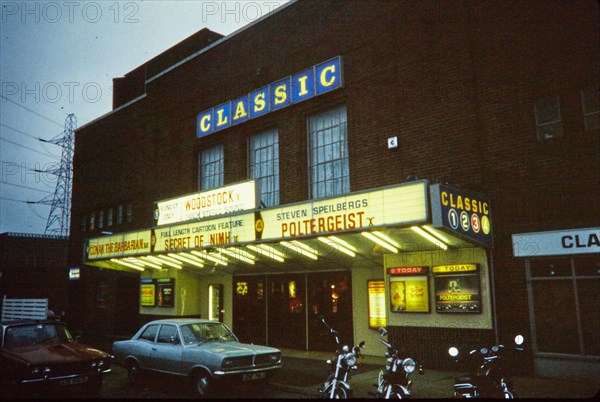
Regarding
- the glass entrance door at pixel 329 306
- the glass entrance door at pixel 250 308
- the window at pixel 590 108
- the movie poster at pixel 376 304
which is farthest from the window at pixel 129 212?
the window at pixel 590 108

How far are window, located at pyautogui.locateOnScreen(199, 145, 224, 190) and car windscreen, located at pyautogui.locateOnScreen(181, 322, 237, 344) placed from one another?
849 centimetres

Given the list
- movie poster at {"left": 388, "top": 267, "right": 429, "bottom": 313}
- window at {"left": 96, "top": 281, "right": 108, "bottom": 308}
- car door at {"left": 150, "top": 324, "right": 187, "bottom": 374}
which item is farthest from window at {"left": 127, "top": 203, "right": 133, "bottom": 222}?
movie poster at {"left": 388, "top": 267, "right": 429, "bottom": 313}

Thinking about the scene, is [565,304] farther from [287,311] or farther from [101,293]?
[101,293]

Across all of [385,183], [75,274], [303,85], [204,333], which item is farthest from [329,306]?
[75,274]

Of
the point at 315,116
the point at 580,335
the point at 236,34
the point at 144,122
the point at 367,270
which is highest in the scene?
the point at 236,34

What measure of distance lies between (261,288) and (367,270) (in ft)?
14.9

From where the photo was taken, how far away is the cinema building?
10156 millimetres

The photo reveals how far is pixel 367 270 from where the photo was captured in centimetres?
1405

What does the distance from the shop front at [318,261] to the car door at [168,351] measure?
130 inches

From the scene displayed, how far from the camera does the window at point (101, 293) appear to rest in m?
23.0

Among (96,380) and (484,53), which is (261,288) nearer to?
(96,380)

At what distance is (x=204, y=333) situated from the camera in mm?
10367

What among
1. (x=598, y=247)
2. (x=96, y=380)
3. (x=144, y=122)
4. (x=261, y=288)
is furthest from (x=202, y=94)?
(x=598, y=247)

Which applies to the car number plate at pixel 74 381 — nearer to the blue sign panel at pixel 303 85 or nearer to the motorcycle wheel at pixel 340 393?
the motorcycle wheel at pixel 340 393
